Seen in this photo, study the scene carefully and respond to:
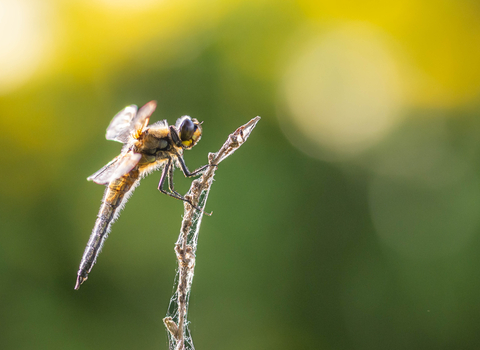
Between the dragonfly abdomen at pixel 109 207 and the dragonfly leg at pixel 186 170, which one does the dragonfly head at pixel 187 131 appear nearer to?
the dragonfly leg at pixel 186 170

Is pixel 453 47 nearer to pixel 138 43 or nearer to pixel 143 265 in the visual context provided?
pixel 138 43

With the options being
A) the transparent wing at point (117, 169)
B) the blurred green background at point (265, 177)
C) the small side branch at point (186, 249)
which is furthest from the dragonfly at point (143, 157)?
the blurred green background at point (265, 177)

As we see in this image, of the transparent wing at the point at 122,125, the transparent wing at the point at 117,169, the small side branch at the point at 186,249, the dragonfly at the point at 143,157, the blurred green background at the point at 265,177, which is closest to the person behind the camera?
the small side branch at the point at 186,249

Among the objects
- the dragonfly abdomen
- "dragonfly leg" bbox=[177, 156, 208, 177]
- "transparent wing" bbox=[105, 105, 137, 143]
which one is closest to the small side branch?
"dragonfly leg" bbox=[177, 156, 208, 177]

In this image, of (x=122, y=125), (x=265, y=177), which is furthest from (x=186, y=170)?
(x=265, y=177)

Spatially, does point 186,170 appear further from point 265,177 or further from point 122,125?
point 265,177
